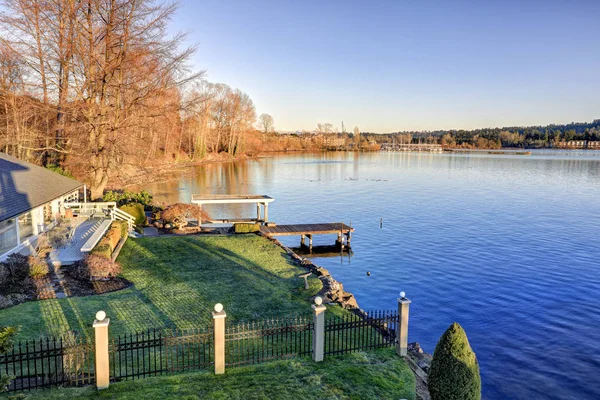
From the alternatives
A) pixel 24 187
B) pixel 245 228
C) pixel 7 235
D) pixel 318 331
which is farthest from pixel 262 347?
pixel 245 228

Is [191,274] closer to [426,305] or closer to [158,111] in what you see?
[426,305]

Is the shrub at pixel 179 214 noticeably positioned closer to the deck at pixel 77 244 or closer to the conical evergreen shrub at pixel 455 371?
the deck at pixel 77 244

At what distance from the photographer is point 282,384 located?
378 inches

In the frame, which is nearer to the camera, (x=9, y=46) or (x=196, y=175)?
(x=9, y=46)

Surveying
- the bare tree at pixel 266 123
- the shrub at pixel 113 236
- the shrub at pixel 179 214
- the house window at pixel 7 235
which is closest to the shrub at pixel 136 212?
the shrub at pixel 179 214

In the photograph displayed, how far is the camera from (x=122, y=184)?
42406 mm

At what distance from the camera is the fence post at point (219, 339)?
9867mm

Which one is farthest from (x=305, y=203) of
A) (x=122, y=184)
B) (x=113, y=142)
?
(x=113, y=142)

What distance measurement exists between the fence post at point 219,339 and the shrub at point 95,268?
9.06 m

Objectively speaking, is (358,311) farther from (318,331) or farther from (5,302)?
(5,302)

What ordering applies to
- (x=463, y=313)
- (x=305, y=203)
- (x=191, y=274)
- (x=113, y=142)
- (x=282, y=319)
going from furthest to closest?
(x=305, y=203) < (x=113, y=142) < (x=463, y=313) < (x=191, y=274) < (x=282, y=319)

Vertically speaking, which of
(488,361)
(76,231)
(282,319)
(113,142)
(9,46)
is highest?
(9,46)

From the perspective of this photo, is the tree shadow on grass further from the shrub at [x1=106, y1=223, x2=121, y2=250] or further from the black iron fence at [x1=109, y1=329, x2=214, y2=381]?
the black iron fence at [x1=109, y1=329, x2=214, y2=381]

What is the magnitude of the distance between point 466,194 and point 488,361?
145 feet
